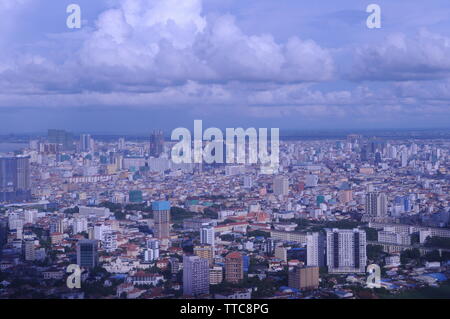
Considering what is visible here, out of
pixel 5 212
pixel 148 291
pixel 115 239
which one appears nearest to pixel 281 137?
pixel 115 239

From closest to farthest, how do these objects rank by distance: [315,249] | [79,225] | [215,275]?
[215,275] < [315,249] < [79,225]

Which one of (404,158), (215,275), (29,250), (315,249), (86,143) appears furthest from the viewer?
(404,158)

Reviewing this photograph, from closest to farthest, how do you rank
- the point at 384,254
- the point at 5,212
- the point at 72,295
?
→ the point at 72,295 < the point at 384,254 < the point at 5,212

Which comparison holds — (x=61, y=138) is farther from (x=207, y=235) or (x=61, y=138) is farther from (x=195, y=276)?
(x=195, y=276)

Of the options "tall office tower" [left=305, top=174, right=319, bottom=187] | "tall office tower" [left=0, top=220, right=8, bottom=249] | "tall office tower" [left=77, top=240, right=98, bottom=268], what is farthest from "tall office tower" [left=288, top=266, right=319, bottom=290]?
"tall office tower" [left=0, top=220, right=8, bottom=249]

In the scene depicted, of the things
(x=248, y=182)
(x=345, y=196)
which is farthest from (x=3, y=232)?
(x=345, y=196)

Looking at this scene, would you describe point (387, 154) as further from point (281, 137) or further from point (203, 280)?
point (203, 280)

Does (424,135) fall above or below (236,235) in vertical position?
above
